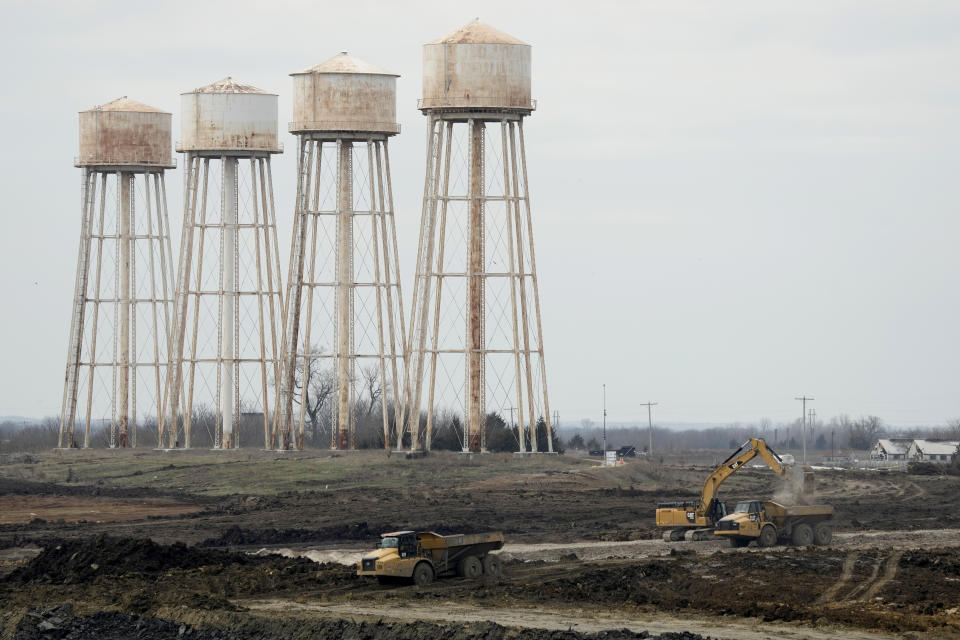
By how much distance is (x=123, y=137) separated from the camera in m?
100

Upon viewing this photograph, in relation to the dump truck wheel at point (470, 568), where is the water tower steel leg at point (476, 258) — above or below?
above

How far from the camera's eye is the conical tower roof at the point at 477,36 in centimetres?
8431

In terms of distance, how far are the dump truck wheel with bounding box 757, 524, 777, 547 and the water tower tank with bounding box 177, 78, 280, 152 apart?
44.2 metres

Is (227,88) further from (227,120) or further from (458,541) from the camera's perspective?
(458,541)

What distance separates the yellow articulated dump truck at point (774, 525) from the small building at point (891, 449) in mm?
102510

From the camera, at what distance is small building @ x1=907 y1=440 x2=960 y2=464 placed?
153m

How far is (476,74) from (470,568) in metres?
38.4

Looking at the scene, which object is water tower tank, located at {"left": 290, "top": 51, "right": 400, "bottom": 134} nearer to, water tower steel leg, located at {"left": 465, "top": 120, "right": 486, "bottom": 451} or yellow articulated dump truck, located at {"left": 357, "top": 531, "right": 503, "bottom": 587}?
water tower steel leg, located at {"left": 465, "top": 120, "right": 486, "bottom": 451}

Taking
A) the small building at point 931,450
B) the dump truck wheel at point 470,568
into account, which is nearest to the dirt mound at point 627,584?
the dump truck wheel at point 470,568

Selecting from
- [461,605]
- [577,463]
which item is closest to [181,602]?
[461,605]

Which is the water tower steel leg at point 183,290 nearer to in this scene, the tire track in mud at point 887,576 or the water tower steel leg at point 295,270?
the water tower steel leg at point 295,270

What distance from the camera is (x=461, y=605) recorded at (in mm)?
45344

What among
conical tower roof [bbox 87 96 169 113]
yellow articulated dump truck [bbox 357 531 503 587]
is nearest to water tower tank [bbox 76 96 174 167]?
conical tower roof [bbox 87 96 169 113]

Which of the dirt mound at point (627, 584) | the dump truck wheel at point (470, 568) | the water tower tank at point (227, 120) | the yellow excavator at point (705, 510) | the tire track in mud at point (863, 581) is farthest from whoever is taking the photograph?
the water tower tank at point (227, 120)
